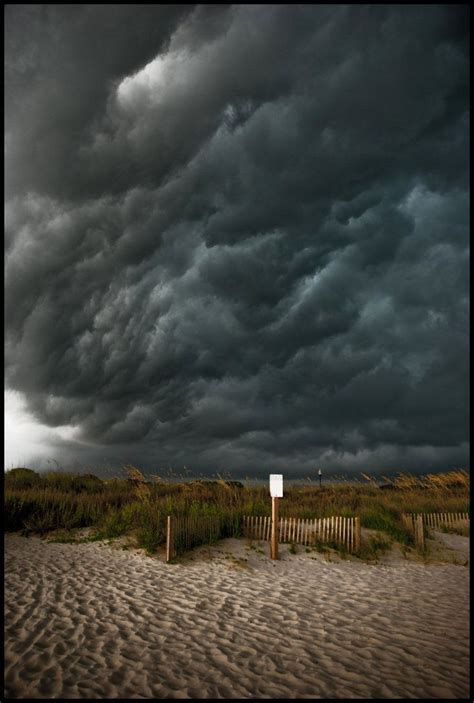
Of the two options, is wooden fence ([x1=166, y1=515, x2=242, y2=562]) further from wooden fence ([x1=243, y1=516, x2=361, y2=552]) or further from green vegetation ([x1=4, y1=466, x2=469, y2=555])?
wooden fence ([x1=243, y1=516, x2=361, y2=552])

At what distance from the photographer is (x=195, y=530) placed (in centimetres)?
1270

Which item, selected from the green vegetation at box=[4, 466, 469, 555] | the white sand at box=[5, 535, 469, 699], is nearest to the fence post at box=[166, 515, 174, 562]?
the white sand at box=[5, 535, 469, 699]

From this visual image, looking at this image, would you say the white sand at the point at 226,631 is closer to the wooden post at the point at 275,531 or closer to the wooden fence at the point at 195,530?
the wooden fence at the point at 195,530

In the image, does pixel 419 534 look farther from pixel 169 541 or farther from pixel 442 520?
pixel 169 541

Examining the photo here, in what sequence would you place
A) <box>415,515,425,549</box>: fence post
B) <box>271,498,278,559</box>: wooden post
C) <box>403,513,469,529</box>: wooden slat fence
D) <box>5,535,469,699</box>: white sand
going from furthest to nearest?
<box>403,513,469,529</box>: wooden slat fence → <box>415,515,425,549</box>: fence post → <box>271,498,278,559</box>: wooden post → <box>5,535,469,699</box>: white sand

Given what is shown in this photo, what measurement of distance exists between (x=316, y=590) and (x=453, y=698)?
4648 mm

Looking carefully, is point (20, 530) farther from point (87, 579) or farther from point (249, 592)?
point (249, 592)

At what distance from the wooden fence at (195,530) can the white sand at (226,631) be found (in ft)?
2.51

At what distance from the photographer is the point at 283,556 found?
1263 centimetres

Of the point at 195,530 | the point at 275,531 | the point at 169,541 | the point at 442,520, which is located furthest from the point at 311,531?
the point at 442,520

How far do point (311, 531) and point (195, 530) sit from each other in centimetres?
416

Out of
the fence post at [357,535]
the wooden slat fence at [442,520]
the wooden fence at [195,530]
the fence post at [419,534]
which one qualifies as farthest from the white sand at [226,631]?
the wooden slat fence at [442,520]

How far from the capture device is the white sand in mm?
5016

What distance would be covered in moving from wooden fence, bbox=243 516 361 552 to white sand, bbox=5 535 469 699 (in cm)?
259
